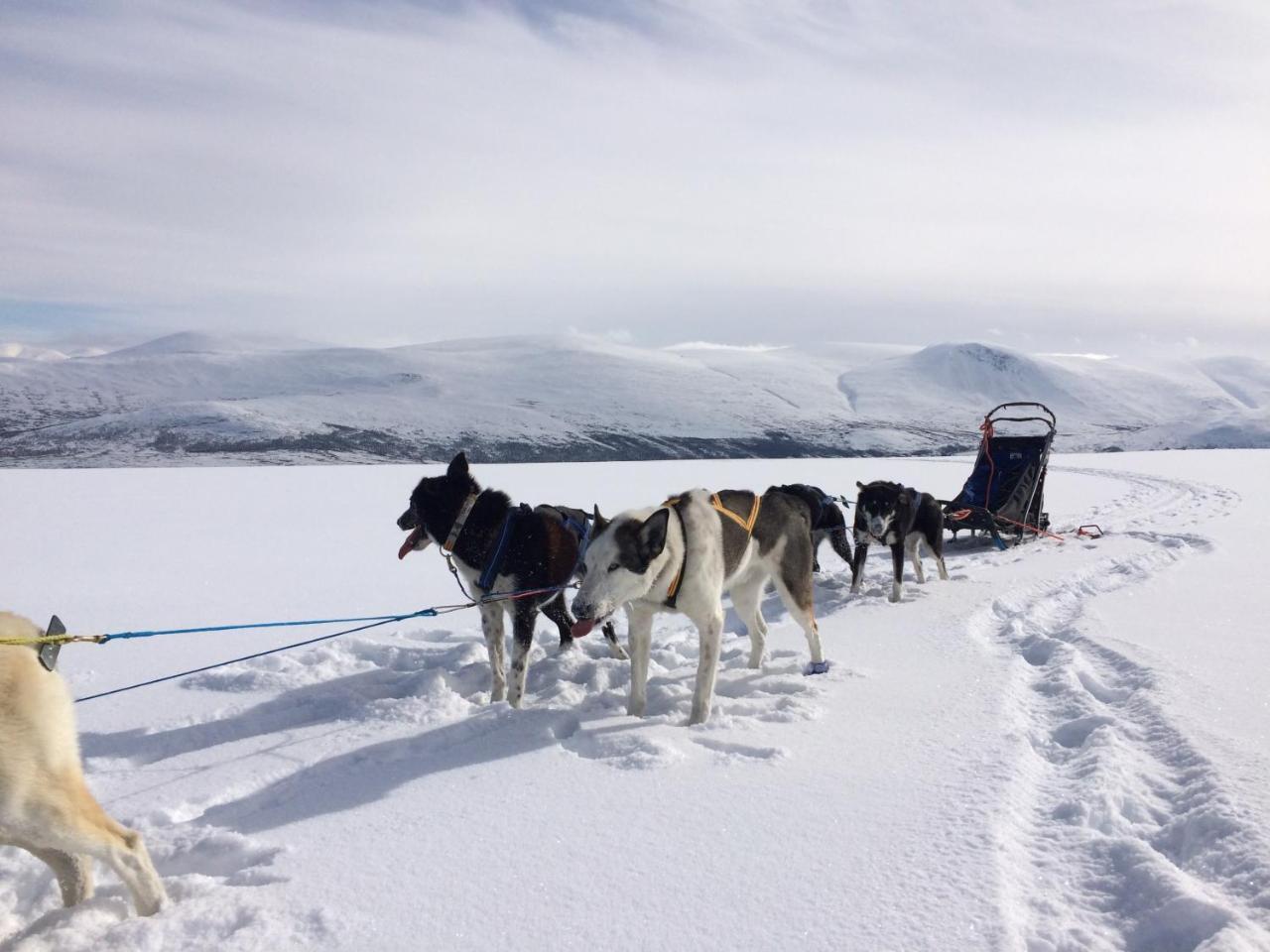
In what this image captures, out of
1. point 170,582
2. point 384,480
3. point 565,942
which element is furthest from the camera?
point 384,480

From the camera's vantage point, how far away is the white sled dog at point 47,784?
242 centimetres

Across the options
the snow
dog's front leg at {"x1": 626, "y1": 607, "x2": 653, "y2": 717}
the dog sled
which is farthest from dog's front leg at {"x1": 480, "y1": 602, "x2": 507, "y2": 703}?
the dog sled

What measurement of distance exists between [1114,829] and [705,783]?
1556mm

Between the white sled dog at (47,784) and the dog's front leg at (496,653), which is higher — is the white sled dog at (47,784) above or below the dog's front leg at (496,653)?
above

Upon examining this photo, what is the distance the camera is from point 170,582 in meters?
8.64

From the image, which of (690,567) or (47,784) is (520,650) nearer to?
(690,567)

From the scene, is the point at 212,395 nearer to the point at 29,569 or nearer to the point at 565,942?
the point at 29,569

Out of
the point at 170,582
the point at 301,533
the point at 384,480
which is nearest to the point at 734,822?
the point at 170,582

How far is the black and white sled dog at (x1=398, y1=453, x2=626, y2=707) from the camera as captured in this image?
5.35 metres

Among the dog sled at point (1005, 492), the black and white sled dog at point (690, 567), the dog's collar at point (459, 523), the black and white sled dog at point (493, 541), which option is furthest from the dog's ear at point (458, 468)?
the dog sled at point (1005, 492)

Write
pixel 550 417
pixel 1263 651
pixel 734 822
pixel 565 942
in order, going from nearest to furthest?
pixel 565 942 < pixel 734 822 < pixel 1263 651 < pixel 550 417

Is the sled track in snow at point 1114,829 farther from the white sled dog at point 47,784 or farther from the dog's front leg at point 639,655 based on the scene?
the white sled dog at point 47,784

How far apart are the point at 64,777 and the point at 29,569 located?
8.01m

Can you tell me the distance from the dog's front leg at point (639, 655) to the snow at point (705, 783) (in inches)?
8.2
